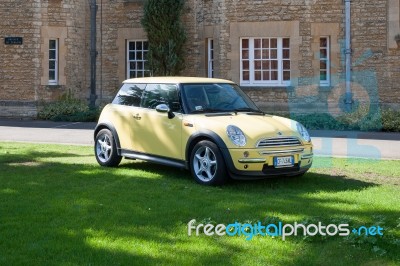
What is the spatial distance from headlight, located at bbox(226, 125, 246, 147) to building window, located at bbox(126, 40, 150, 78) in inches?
617

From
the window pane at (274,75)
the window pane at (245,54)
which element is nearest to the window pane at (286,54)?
the window pane at (274,75)

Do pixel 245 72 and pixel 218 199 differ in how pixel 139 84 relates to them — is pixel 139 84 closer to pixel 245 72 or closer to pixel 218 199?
pixel 218 199

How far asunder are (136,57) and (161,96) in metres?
14.4

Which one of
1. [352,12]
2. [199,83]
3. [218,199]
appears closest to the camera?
[218,199]

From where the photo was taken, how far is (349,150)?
13688 millimetres

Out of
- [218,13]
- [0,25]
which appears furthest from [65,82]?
[218,13]

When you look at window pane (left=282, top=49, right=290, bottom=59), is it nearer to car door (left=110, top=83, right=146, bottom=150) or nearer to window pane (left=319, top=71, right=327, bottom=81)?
window pane (left=319, top=71, right=327, bottom=81)

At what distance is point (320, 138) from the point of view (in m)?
16.4

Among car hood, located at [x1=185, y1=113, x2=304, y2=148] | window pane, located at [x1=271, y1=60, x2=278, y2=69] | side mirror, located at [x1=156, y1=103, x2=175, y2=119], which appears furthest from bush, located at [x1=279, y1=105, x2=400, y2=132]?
side mirror, located at [x1=156, y1=103, x2=175, y2=119]

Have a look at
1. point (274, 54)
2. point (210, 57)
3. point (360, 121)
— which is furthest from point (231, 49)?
point (360, 121)

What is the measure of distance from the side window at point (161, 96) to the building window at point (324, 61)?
41.5 feet

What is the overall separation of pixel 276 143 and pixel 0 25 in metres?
17.3

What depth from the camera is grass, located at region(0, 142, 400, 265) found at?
5113mm

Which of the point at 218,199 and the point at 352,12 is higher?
the point at 352,12
